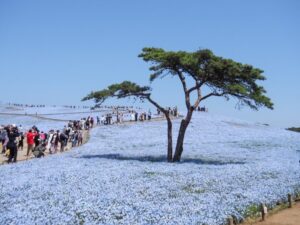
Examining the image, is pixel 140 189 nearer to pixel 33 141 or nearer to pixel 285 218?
pixel 285 218

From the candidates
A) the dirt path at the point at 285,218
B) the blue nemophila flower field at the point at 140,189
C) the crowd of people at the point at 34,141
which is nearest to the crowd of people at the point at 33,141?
the crowd of people at the point at 34,141

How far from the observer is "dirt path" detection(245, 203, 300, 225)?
14781 mm

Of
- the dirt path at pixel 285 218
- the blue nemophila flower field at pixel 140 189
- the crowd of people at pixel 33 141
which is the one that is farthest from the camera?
the crowd of people at pixel 33 141

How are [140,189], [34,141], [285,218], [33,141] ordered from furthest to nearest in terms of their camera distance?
[34,141], [33,141], [140,189], [285,218]

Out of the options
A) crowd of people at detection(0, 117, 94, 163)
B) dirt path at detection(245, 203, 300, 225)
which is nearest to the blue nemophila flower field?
dirt path at detection(245, 203, 300, 225)

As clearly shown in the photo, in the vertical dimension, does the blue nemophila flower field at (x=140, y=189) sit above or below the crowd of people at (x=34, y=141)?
below

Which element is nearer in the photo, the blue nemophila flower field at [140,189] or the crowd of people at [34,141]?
the blue nemophila flower field at [140,189]

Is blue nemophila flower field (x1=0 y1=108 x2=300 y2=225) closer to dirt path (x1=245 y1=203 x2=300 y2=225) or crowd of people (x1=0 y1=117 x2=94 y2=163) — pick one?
dirt path (x1=245 y1=203 x2=300 y2=225)

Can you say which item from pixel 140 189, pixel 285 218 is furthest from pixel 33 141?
pixel 285 218

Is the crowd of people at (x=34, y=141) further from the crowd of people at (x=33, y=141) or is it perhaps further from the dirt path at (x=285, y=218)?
the dirt path at (x=285, y=218)

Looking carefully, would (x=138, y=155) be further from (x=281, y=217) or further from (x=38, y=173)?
(x=281, y=217)

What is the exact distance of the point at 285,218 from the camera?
15.4 meters

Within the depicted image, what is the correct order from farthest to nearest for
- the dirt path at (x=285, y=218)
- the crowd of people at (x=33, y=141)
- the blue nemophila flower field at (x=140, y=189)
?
1. the crowd of people at (x=33, y=141)
2. the dirt path at (x=285, y=218)
3. the blue nemophila flower field at (x=140, y=189)

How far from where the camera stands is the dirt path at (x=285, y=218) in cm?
1478
